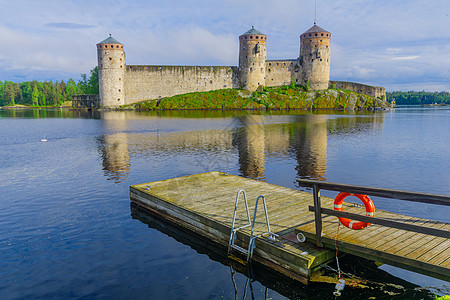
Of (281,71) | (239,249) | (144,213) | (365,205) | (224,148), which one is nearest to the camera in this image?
(365,205)

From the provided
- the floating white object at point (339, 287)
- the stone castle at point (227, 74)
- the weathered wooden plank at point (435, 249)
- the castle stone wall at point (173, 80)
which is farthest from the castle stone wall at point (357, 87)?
the floating white object at point (339, 287)

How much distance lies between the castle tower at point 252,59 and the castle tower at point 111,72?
34389mm

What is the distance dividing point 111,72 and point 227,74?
3398cm

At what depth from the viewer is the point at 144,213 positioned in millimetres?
12969

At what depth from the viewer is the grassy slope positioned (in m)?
90.7

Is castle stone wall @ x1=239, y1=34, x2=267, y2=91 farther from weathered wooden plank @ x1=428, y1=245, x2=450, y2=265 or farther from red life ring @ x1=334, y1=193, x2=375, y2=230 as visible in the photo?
weathered wooden plank @ x1=428, y1=245, x2=450, y2=265

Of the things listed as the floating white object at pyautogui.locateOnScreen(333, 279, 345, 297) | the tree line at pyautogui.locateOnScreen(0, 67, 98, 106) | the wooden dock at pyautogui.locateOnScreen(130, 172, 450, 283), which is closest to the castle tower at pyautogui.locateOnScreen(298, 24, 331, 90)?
the wooden dock at pyautogui.locateOnScreen(130, 172, 450, 283)

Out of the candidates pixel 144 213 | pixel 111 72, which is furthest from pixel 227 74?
pixel 144 213

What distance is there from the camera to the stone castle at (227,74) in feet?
285

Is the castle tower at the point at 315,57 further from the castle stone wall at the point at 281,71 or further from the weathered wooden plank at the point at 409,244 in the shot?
the weathered wooden plank at the point at 409,244

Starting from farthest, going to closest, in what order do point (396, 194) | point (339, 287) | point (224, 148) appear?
point (224, 148) → point (339, 287) → point (396, 194)

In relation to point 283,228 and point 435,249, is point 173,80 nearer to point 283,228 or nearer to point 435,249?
point 283,228

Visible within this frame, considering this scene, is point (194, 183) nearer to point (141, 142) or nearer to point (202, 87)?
point (141, 142)

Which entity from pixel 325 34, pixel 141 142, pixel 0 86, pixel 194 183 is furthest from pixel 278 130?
pixel 0 86
